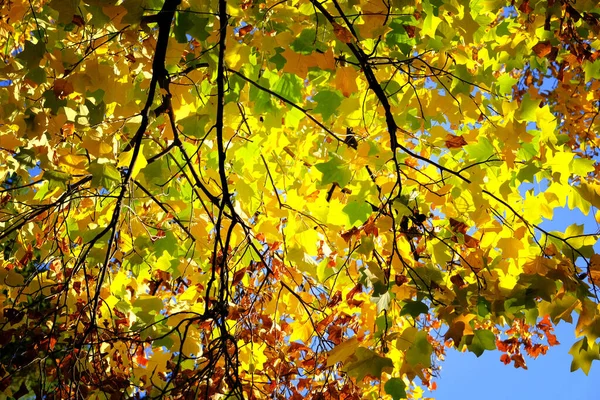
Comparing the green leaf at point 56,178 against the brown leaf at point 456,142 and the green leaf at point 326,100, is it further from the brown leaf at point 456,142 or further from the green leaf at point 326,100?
the brown leaf at point 456,142

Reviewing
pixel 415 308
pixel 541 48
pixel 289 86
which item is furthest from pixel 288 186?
pixel 541 48

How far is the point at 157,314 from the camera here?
8.13 ft

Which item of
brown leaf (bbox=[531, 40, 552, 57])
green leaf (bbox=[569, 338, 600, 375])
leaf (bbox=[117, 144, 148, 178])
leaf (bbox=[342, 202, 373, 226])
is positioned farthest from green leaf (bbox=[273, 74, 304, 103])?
green leaf (bbox=[569, 338, 600, 375])

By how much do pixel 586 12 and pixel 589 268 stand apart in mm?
1740

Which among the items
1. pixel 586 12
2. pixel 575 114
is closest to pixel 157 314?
pixel 586 12

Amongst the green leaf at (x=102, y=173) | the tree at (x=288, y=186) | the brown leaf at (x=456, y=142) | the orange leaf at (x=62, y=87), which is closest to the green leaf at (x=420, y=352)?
the tree at (x=288, y=186)

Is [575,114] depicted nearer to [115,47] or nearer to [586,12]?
[586,12]

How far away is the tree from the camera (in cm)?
200

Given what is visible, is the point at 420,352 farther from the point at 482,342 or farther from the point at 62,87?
the point at 62,87

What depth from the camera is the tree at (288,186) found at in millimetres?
2002

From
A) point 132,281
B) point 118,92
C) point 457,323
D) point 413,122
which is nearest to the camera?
point 457,323

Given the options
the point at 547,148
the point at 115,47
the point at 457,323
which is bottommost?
the point at 457,323

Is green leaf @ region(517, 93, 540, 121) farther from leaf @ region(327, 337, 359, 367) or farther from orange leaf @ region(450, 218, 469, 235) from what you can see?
leaf @ region(327, 337, 359, 367)

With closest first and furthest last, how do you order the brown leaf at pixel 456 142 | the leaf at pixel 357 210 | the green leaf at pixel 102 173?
the green leaf at pixel 102 173 → the leaf at pixel 357 210 → the brown leaf at pixel 456 142
